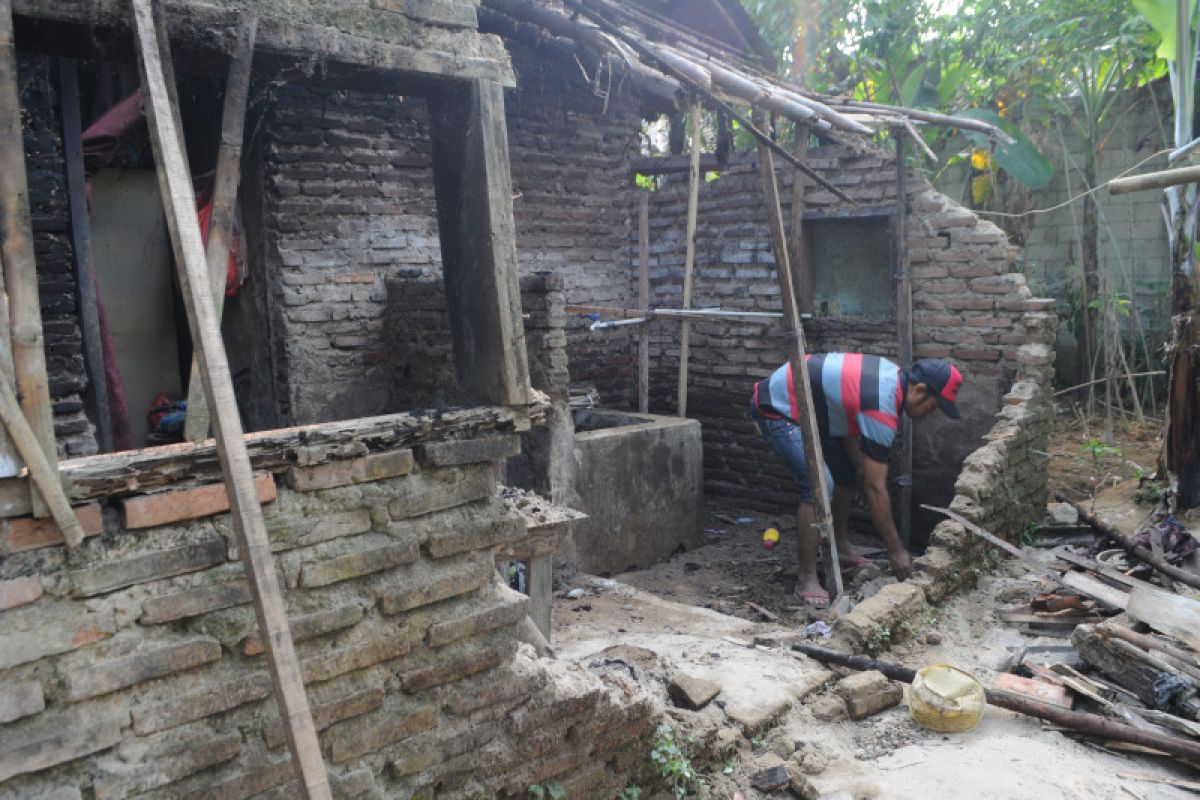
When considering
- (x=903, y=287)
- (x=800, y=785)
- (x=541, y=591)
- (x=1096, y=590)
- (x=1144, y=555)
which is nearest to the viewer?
(x=800, y=785)

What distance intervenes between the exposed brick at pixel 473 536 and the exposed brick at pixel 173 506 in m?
0.56

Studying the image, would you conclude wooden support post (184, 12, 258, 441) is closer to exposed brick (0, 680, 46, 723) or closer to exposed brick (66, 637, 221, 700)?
exposed brick (66, 637, 221, 700)

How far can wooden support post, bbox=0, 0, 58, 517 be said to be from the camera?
1.99m

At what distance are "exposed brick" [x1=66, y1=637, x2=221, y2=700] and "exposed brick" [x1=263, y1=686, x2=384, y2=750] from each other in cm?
25

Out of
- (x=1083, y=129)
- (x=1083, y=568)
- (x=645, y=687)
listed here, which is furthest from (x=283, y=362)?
(x=1083, y=129)

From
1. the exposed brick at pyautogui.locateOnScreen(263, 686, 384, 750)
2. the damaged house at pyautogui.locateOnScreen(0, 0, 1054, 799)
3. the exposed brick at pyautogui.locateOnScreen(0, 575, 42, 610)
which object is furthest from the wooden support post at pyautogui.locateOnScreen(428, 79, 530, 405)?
the exposed brick at pyautogui.locateOnScreen(0, 575, 42, 610)

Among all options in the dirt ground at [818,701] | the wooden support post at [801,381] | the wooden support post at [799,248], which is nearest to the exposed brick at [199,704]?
the dirt ground at [818,701]

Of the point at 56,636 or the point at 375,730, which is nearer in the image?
the point at 56,636

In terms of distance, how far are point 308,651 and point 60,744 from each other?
1.94 ft

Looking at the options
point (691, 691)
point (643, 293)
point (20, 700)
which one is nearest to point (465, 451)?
point (20, 700)

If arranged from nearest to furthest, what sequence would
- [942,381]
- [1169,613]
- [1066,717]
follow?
[1066,717] < [1169,613] < [942,381]

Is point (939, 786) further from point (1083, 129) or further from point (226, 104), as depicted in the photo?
point (1083, 129)

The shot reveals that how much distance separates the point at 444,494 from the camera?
2707 millimetres

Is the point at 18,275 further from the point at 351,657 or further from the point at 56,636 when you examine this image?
the point at 351,657
